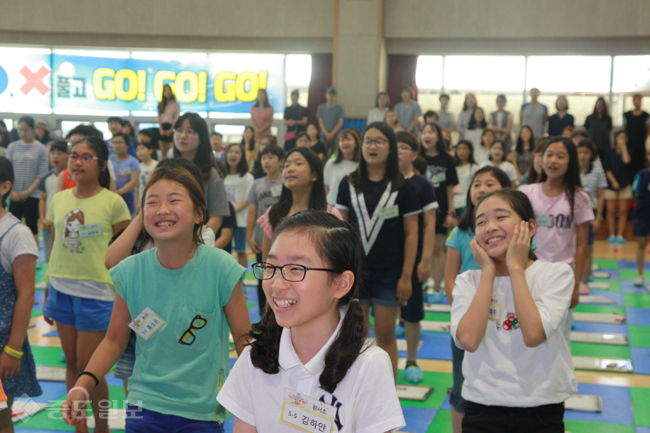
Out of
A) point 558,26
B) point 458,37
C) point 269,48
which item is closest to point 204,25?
point 269,48

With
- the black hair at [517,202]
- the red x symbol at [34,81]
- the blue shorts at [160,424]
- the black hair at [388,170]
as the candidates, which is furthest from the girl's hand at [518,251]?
the red x symbol at [34,81]

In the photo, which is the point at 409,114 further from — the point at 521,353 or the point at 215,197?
the point at 521,353

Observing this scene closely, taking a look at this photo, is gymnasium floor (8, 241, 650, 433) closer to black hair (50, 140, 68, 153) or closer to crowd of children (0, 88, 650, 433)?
crowd of children (0, 88, 650, 433)

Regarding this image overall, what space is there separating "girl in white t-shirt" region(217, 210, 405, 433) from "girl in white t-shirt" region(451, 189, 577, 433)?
0.75 m

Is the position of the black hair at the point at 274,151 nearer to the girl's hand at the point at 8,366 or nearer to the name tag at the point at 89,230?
the name tag at the point at 89,230

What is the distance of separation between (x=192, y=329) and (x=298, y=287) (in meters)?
0.81

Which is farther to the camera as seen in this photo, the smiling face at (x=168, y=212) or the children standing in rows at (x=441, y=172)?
the children standing in rows at (x=441, y=172)

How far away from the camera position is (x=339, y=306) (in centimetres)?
169

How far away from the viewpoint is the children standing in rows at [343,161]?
228 inches

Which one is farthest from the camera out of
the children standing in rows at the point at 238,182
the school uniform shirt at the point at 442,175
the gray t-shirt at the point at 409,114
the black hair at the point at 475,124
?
the gray t-shirt at the point at 409,114

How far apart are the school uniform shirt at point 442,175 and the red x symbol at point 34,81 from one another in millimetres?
13244

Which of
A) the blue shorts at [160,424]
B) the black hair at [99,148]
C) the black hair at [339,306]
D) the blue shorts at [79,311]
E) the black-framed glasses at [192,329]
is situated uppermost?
the black hair at [99,148]

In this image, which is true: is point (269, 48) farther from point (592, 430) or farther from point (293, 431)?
point (293, 431)

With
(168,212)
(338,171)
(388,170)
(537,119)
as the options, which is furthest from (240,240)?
(537,119)
